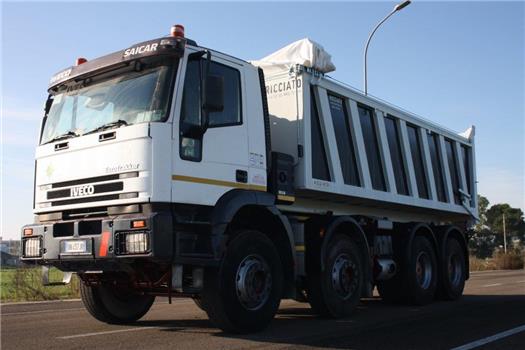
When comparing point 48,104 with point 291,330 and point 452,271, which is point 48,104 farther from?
point 452,271

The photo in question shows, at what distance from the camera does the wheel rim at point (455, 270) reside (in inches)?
476

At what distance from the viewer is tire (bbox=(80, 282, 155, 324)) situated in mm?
7773

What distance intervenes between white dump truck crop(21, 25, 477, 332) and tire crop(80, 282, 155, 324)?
0.06 ft

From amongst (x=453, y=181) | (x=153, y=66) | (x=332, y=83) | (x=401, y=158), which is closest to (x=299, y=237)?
(x=332, y=83)

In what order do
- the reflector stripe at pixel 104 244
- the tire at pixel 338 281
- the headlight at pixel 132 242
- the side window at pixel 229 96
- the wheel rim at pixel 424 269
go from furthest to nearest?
1. the wheel rim at pixel 424 269
2. the tire at pixel 338 281
3. the side window at pixel 229 96
4. the reflector stripe at pixel 104 244
5. the headlight at pixel 132 242

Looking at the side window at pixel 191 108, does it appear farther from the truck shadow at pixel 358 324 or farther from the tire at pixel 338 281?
the tire at pixel 338 281

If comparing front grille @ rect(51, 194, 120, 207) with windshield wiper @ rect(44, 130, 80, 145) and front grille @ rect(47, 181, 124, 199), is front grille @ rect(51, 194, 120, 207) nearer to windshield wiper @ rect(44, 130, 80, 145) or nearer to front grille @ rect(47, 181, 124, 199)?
front grille @ rect(47, 181, 124, 199)

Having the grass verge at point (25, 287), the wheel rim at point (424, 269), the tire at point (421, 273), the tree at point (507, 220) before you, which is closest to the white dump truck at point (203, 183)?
the tire at point (421, 273)

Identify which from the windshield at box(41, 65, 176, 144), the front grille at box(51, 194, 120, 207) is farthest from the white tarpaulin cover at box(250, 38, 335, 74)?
the front grille at box(51, 194, 120, 207)

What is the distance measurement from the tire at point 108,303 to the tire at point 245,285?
1.80 m

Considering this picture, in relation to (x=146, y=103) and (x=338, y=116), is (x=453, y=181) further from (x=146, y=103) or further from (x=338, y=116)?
(x=146, y=103)

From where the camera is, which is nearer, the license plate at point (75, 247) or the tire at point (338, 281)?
the license plate at point (75, 247)

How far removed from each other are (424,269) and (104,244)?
717 centimetres

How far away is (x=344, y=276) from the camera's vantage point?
8664mm
